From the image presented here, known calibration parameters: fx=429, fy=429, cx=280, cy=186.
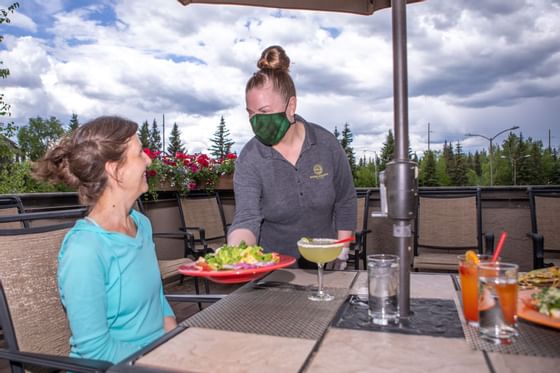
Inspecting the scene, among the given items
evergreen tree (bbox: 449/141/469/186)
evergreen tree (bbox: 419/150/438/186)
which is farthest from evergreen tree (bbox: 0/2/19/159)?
evergreen tree (bbox: 449/141/469/186)

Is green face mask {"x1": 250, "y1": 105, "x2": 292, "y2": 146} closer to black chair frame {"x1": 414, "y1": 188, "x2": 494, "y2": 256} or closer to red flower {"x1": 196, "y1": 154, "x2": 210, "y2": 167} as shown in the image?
black chair frame {"x1": 414, "y1": 188, "x2": 494, "y2": 256}

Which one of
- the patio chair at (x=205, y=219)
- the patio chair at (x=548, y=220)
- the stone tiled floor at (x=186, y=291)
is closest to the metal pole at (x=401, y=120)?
the stone tiled floor at (x=186, y=291)

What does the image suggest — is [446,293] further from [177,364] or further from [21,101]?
[21,101]

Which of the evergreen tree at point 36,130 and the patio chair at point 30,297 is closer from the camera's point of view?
the patio chair at point 30,297

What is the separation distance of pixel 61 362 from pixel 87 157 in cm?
63

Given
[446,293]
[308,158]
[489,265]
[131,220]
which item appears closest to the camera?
[489,265]

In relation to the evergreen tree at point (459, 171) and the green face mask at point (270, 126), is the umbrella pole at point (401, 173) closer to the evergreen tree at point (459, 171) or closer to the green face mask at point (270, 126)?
the green face mask at point (270, 126)

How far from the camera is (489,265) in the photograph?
95 centimetres

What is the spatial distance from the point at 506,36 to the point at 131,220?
85.1m

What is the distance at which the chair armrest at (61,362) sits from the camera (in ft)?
3.02

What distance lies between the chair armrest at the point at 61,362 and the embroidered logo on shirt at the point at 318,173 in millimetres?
1309

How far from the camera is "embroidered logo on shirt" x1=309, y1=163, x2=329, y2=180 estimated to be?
2.05 metres

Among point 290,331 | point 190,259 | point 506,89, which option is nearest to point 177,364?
point 290,331

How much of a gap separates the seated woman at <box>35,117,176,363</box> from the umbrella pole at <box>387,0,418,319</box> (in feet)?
2.54
